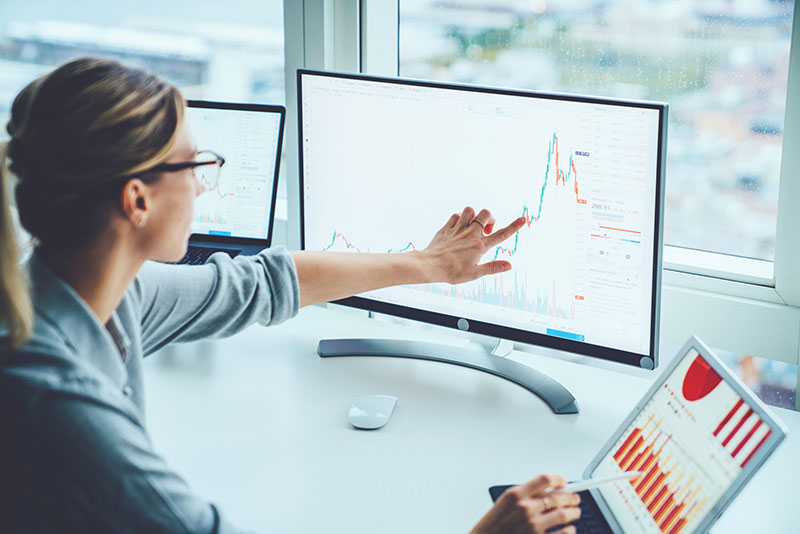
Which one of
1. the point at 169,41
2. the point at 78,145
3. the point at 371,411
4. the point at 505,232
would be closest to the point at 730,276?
the point at 505,232

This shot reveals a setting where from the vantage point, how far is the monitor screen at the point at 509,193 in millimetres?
1264

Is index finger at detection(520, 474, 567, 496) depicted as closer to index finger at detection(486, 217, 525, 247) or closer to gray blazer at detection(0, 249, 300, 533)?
gray blazer at detection(0, 249, 300, 533)

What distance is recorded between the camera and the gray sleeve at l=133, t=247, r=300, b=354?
1.28m

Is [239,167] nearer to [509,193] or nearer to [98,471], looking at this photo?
[509,193]

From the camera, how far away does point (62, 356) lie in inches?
34.4

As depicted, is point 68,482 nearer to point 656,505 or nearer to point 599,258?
point 656,505

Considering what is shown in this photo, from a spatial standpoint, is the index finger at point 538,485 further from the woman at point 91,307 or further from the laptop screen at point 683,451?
the laptop screen at point 683,451

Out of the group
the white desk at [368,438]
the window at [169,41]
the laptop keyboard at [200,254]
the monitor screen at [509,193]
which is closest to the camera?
the white desk at [368,438]

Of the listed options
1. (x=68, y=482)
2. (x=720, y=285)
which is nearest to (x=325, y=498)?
(x=68, y=482)

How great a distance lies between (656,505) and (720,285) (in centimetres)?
64

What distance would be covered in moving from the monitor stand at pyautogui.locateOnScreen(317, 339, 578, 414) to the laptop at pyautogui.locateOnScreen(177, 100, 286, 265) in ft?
0.99

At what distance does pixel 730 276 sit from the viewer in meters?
1.54

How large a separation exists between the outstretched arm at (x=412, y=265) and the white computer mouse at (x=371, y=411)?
180 millimetres

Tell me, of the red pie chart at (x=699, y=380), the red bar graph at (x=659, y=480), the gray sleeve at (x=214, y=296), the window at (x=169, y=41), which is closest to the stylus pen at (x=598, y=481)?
the red bar graph at (x=659, y=480)
